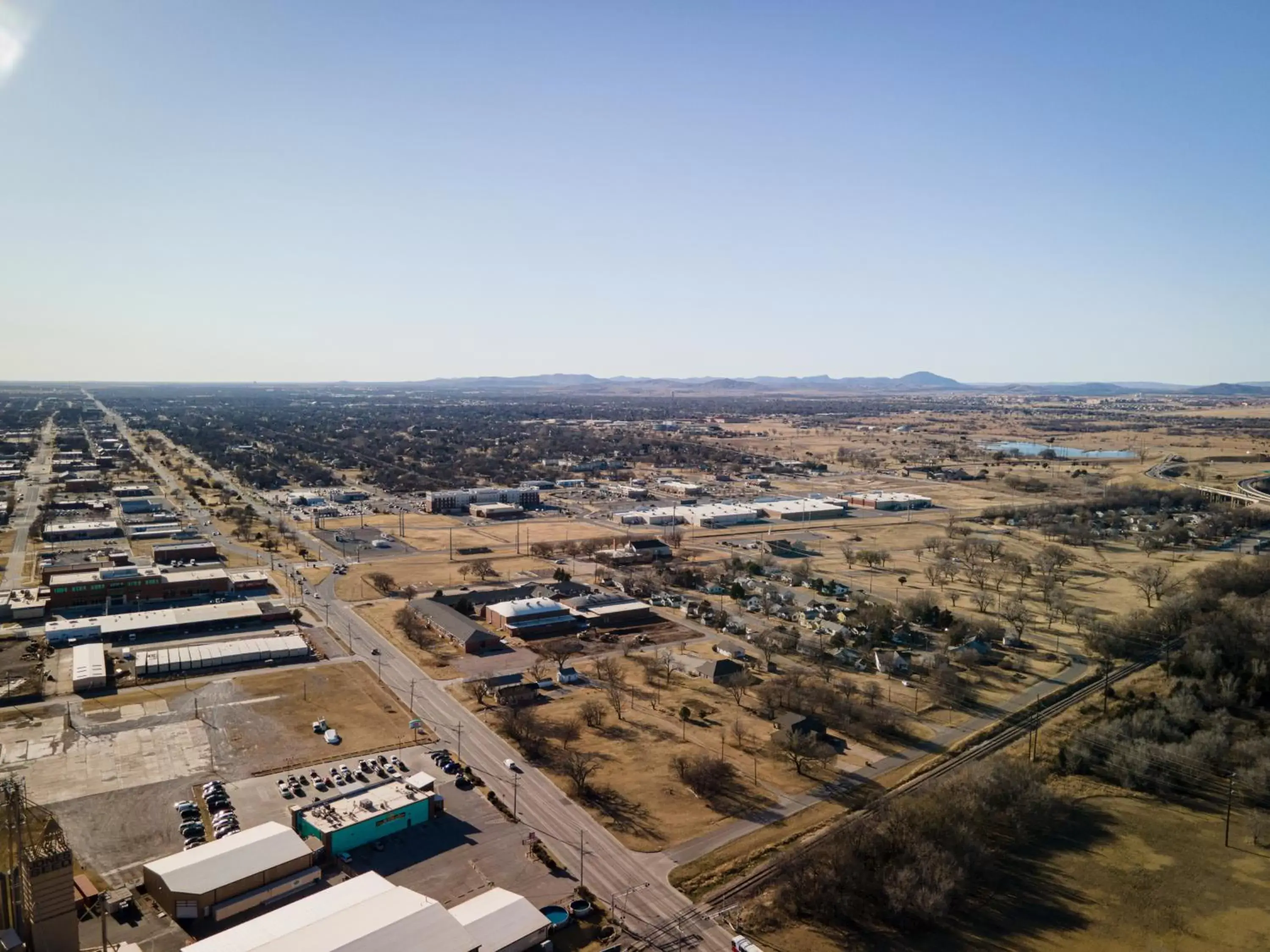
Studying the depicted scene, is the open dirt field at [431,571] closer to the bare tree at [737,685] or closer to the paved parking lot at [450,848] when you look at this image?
the bare tree at [737,685]

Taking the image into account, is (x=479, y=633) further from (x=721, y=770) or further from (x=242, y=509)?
(x=242, y=509)

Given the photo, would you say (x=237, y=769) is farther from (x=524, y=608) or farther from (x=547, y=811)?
(x=524, y=608)

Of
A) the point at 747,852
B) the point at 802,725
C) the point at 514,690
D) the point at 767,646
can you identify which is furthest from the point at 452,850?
the point at 767,646

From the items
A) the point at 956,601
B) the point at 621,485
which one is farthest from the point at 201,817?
the point at 621,485

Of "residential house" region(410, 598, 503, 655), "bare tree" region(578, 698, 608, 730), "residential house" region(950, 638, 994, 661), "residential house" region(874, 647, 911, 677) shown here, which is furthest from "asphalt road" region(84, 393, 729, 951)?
"residential house" region(950, 638, 994, 661)

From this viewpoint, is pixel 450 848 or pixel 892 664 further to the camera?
pixel 892 664

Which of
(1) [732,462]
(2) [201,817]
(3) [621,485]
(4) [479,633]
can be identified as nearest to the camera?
(2) [201,817]

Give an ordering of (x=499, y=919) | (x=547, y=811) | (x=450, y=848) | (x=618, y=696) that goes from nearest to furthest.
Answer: (x=499, y=919) < (x=450, y=848) < (x=547, y=811) < (x=618, y=696)
